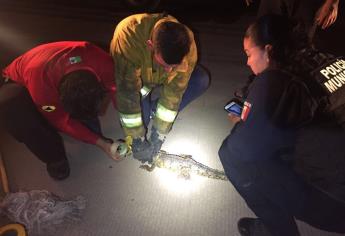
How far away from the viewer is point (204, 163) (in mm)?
2852

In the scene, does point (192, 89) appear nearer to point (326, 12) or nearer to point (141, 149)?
point (141, 149)

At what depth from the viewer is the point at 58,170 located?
105 inches

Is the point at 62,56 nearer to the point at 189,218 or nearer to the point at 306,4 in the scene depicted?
the point at 189,218

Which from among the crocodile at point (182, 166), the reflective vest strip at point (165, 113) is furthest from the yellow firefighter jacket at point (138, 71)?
the crocodile at point (182, 166)

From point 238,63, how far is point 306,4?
1.16m

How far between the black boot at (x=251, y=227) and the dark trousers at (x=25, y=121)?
147 cm

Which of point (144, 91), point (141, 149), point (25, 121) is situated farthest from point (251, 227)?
point (25, 121)

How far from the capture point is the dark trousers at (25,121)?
234cm

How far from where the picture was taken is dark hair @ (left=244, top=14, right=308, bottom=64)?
1840 millimetres

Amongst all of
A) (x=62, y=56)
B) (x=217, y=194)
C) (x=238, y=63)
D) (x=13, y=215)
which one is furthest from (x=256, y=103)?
(x=238, y=63)

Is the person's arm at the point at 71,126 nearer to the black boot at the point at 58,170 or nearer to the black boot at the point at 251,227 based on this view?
the black boot at the point at 58,170

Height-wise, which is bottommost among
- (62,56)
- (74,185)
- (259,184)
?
(74,185)

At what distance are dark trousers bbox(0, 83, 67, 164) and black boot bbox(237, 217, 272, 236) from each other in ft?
4.84

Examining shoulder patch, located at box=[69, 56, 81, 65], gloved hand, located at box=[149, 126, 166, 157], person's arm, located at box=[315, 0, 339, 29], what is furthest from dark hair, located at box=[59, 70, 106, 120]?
person's arm, located at box=[315, 0, 339, 29]
